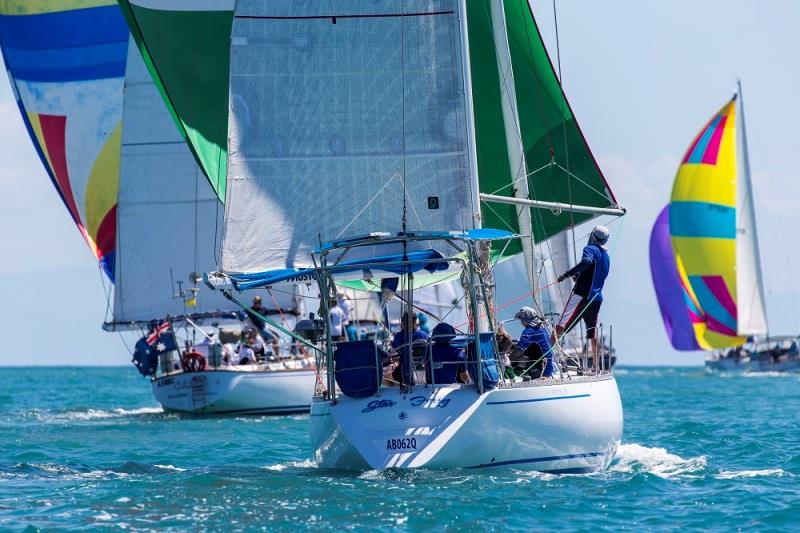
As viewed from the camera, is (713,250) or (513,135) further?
(713,250)

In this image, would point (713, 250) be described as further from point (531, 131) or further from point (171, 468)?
point (171, 468)

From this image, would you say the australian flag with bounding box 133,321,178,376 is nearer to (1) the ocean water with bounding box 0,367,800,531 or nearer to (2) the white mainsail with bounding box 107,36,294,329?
(2) the white mainsail with bounding box 107,36,294,329

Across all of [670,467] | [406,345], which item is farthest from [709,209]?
[406,345]

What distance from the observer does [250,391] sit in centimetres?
2833

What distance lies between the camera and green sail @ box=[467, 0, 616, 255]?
60.1ft

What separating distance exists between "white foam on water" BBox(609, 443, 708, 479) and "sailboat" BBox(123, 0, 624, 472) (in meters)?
0.65

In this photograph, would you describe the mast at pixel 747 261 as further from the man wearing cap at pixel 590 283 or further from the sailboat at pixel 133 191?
the man wearing cap at pixel 590 283

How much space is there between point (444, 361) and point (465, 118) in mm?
2925

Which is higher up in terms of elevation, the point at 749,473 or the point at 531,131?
the point at 531,131

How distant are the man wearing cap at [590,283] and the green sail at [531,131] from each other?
5.09ft

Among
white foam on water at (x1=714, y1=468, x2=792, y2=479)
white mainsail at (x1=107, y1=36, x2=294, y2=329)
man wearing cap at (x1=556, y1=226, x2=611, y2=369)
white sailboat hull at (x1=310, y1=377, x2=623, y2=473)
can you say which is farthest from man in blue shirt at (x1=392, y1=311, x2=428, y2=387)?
white mainsail at (x1=107, y1=36, x2=294, y2=329)

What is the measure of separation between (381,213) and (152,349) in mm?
15257

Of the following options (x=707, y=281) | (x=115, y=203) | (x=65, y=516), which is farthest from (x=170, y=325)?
(x=707, y=281)

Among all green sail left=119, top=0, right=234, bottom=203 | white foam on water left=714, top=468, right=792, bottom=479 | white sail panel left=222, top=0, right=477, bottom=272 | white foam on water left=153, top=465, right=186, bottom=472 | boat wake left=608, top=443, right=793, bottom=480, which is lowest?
white foam on water left=714, top=468, right=792, bottom=479
